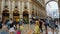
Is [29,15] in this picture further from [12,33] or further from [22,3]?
[12,33]

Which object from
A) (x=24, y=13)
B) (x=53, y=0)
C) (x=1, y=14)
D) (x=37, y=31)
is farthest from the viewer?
(x=53, y=0)

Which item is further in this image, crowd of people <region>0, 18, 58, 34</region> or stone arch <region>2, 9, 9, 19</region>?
stone arch <region>2, 9, 9, 19</region>

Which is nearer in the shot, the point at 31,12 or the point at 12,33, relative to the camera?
the point at 12,33

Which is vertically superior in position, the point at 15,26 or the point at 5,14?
the point at 5,14

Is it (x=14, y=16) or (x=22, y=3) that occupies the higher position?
(x=22, y=3)

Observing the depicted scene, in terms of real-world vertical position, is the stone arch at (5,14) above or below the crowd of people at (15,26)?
above

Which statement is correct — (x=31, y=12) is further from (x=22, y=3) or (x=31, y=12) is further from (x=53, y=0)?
(x=53, y=0)

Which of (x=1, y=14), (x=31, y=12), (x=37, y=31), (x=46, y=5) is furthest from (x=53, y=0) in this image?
(x=37, y=31)

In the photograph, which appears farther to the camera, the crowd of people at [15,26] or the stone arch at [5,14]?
the stone arch at [5,14]

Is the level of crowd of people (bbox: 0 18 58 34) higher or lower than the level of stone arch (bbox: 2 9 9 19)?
lower

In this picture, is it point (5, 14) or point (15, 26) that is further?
point (5, 14)

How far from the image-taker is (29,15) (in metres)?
44.4

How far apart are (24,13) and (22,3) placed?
8.82ft

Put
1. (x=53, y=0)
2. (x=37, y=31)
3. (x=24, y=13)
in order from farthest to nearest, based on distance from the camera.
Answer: (x=53, y=0), (x=24, y=13), (x=37, y=31)
